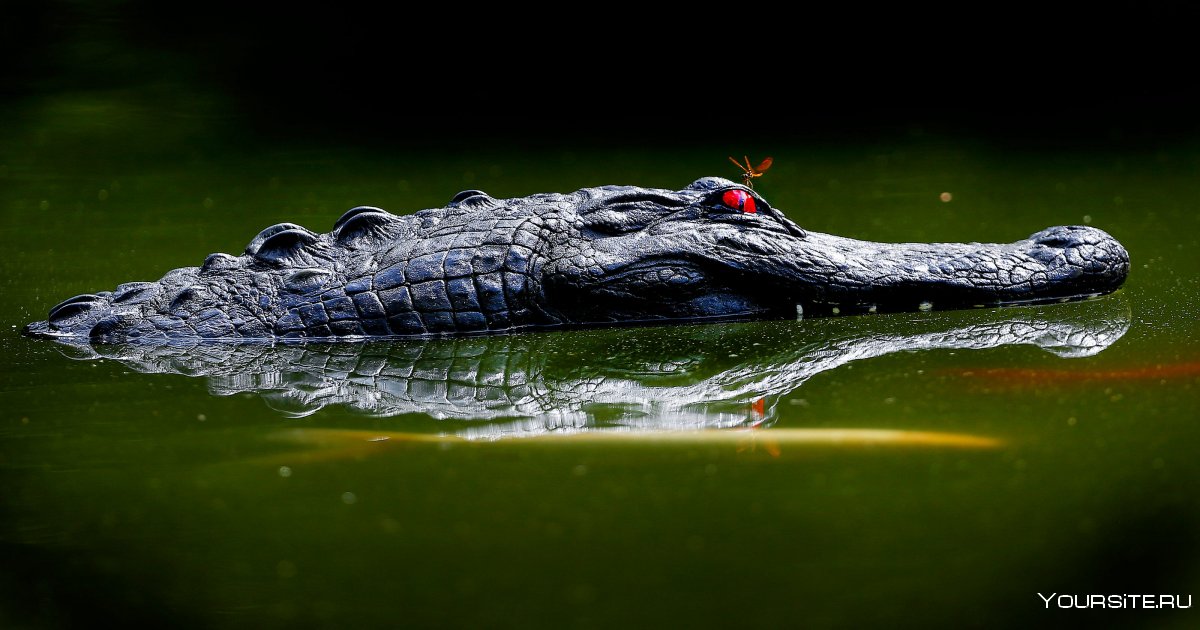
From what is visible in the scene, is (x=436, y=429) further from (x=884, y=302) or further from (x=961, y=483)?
(x=884, y=302)

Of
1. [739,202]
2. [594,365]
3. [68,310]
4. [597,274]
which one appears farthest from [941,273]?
[68,310]

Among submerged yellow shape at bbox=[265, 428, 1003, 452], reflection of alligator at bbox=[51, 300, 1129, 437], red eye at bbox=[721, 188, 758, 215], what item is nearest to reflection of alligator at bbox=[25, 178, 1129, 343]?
red eye at bbox=[721, 188, 758, 215]

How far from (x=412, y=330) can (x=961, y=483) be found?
2985 millimetres

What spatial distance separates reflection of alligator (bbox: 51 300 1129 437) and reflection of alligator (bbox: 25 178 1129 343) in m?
0.12

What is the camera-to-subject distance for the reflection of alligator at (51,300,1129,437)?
193 inches

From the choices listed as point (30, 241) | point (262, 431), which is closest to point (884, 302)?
point (262, 431)

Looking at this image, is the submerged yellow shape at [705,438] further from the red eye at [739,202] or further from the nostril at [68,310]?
the nostril at [68,310]

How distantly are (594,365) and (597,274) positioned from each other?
2.35 feet

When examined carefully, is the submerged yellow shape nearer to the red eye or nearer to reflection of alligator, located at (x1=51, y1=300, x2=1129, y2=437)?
reflection of alligator, located at (x1=51, y1=300, x2=1129, y2=437)

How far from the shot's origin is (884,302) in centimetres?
626

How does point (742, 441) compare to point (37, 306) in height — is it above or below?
below

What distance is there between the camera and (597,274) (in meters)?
6.17

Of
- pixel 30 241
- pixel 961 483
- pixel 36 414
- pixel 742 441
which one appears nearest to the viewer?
pixel 961 483

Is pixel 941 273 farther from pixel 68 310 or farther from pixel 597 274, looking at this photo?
pixel 68 310
